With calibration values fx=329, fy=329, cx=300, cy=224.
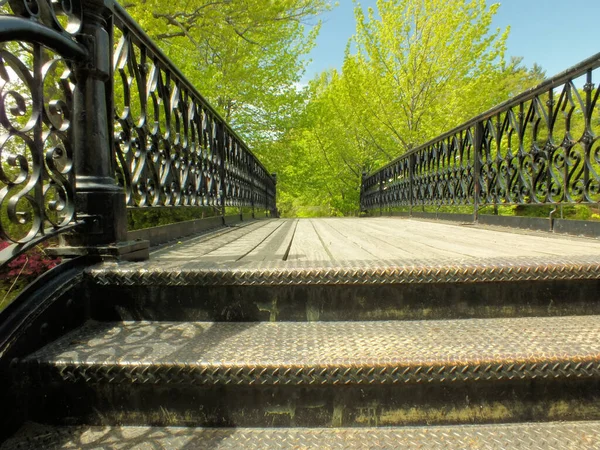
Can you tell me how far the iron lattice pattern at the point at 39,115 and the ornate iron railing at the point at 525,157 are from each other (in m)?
3.02

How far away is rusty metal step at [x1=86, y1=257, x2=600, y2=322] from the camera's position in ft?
4.55

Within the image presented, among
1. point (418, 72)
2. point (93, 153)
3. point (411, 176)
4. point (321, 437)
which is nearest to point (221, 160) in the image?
point (93, 153)

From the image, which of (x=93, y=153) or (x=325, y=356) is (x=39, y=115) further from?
(x=325, y=356)

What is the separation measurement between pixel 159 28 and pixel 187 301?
7515 millimetres

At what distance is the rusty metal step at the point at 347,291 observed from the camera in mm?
1386

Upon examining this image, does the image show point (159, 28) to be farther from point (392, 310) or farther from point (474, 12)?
point (474, 12)

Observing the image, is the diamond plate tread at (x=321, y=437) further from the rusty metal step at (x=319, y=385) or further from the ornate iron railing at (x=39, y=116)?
the ornate iron railing at (x=39, y=116)

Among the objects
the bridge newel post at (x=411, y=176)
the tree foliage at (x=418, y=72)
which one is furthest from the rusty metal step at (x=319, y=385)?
the tree foliage at (x=418, y=72)

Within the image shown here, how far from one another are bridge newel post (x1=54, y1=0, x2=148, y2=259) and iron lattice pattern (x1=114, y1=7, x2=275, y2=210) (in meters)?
0.26

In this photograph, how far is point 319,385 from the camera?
1068mm

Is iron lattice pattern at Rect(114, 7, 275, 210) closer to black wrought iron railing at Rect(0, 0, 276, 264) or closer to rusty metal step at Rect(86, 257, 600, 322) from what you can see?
black wrought iron railing at Rect(0, 0, 276, 264)

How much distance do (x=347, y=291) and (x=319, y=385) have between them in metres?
0.44

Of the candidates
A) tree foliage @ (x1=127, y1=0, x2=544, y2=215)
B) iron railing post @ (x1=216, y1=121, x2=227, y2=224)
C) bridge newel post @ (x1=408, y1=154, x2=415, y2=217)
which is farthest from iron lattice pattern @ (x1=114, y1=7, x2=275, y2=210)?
tree foliage @ (x1=127, y1=0, x2=544, y2=215)

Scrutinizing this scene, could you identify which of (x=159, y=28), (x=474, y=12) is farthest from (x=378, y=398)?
(x=474, y=12)
